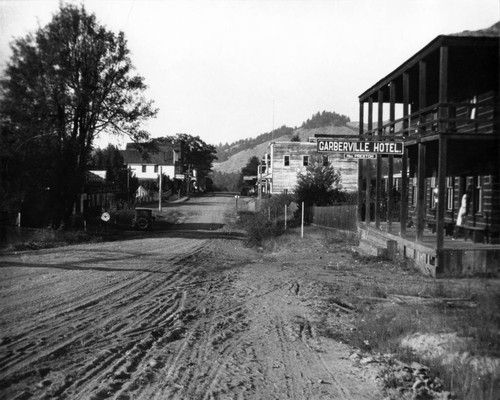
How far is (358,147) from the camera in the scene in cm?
1423

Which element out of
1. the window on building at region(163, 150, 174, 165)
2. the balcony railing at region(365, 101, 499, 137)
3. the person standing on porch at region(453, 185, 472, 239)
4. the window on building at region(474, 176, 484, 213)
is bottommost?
the person standing on porch at region(453, 185, 472, 239)

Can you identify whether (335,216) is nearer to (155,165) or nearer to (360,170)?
(360,170)

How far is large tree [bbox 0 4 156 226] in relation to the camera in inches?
928

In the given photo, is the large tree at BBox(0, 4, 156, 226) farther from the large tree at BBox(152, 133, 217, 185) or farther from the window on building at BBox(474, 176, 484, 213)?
the large tree at BBox(152, 133, 217, 185)

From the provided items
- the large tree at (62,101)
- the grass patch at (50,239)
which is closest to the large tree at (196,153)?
the large tree at (62,101)

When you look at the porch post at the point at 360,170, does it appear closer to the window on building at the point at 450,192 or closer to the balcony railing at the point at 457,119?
the balcony railing at the point at 457,119

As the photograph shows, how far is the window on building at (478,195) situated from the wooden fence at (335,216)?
28.1ft

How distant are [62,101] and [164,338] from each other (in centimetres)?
2037

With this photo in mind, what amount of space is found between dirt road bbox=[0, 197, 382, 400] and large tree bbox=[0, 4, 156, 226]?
1145 centimetres

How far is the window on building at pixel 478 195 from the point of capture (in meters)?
16.9

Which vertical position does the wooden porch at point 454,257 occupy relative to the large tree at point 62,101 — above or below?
below

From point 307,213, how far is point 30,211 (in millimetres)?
19353

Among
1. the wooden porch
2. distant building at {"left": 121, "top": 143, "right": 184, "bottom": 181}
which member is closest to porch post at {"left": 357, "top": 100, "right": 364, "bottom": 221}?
the wooden porch

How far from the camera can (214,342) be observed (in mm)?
7441
